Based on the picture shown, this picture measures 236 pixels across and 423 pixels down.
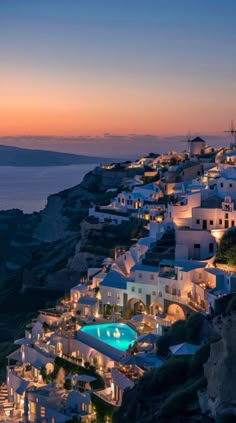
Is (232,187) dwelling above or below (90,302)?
above

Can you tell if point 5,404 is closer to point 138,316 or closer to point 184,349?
point 138,316

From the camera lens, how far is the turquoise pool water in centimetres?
1880

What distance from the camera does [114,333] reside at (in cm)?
1950

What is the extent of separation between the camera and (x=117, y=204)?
3406cm

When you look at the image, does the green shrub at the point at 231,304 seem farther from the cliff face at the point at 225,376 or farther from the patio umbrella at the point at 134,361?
the cliff face at the point at 225,376

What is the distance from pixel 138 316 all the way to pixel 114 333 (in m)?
1.27

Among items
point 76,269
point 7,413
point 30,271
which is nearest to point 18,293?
point 30,271

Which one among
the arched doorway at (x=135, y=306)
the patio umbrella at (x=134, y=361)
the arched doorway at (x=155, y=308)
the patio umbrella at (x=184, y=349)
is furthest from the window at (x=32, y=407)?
the arched doorway at (x=135, y=306)

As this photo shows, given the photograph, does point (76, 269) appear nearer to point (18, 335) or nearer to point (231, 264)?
point (18, 335)

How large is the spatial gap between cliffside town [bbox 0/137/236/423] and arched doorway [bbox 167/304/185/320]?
0.03m

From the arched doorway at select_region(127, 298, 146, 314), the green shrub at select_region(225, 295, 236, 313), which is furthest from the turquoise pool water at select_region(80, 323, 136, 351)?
the green shrub at select_region(225, 295, 236, 313)

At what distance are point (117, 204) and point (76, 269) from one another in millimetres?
5054

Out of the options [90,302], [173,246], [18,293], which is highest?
[173,246]

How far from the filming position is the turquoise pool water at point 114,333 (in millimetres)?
18797
